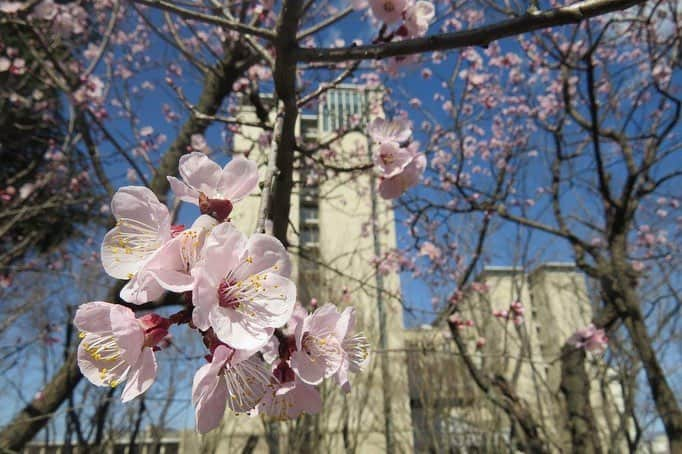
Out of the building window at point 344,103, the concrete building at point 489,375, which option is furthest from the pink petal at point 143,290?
the building window at point 344,103

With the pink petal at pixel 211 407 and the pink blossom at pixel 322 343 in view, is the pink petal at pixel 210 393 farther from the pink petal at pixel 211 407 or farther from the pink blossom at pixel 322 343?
the pink blossom at pixel 322 343

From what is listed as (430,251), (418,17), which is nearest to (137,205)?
(418,17)

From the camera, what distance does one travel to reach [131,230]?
0.79 meters

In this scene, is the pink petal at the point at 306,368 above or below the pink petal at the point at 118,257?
below

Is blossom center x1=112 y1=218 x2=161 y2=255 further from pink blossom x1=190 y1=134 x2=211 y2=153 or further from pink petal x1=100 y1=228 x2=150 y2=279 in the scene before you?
pink blossom x1=190 y1=134 x2=211 y2=153

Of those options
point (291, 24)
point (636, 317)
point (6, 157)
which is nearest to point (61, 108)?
point (6, 157)

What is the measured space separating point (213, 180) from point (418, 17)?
1.08 meters

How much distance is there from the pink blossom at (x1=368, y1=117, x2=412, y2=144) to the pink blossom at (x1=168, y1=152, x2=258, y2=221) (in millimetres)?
737

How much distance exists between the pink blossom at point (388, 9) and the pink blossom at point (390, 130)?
325 mm

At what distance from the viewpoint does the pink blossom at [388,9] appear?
1424 mm

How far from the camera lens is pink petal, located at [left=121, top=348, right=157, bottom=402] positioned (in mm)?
704

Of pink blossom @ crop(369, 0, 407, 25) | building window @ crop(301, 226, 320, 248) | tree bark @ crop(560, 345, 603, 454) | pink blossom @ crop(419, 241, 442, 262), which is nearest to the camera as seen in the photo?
pink blossom @ crop(369, 0, 407, 25)

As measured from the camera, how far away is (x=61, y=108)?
5.79 m

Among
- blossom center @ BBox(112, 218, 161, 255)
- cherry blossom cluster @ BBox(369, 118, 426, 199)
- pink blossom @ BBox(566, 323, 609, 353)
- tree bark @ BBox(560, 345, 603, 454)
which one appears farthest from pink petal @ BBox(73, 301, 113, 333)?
pink blossom @ BBox(566, 323, 609, 353)
